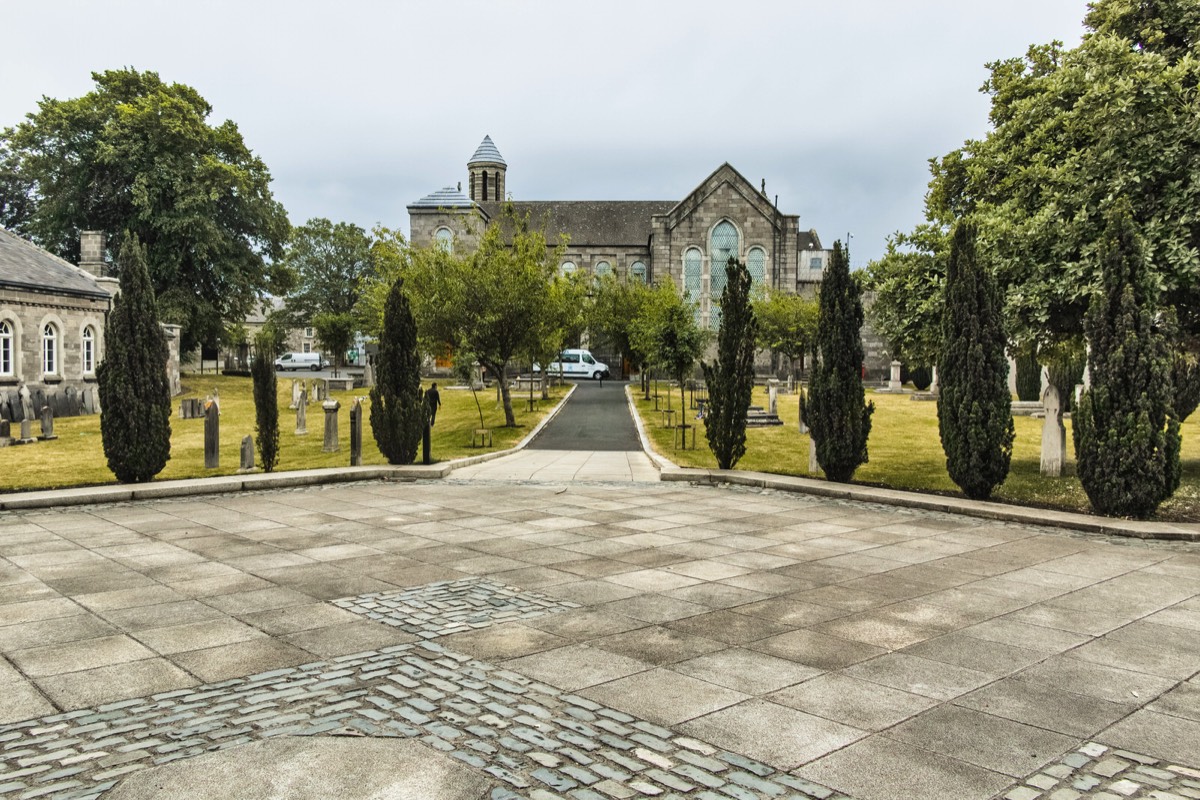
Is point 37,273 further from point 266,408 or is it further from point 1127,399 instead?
point 1127,399

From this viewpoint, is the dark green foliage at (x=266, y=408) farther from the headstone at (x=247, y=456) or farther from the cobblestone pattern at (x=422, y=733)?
the cobblestone pattern at (x=422, y=733)

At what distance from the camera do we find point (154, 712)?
4883 mm

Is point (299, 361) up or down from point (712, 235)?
down

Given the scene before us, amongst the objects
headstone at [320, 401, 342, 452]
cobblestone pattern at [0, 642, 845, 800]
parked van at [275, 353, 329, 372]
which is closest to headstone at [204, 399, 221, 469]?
headstone at [320, 401, 342, 452]

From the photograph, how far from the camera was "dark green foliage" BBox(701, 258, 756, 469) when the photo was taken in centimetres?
1609

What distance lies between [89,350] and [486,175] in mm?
45105

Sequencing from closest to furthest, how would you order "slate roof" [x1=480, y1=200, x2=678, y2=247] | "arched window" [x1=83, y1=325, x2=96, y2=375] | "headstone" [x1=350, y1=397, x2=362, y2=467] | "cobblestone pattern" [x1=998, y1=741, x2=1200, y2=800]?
"cobblestone pattern" [x1=998, y1=741, x2=1200, y2=800]
"headstone" [x1=350, y1=397, x2=362, y2=467]
"arched window" [x1=83, y1=325, x2=96, y2=375]
"slate roof" [x1=480, y1=200, x2=678, y2=247]

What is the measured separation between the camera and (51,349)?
3344 cm

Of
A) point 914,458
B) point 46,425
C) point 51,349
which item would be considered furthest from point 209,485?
point 51,349

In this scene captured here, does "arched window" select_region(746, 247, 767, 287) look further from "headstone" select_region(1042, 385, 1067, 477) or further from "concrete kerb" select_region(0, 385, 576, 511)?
"concrete kerb" select_region(0, 385, 576, 511)

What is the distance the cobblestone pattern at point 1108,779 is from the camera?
4.02 metres

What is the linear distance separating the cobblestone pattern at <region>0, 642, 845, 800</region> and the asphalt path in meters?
17.7

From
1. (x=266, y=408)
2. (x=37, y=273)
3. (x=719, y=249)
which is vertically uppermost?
(x=719, y=249)

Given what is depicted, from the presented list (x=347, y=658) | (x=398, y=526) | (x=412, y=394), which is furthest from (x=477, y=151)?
(x=347, y=658)
